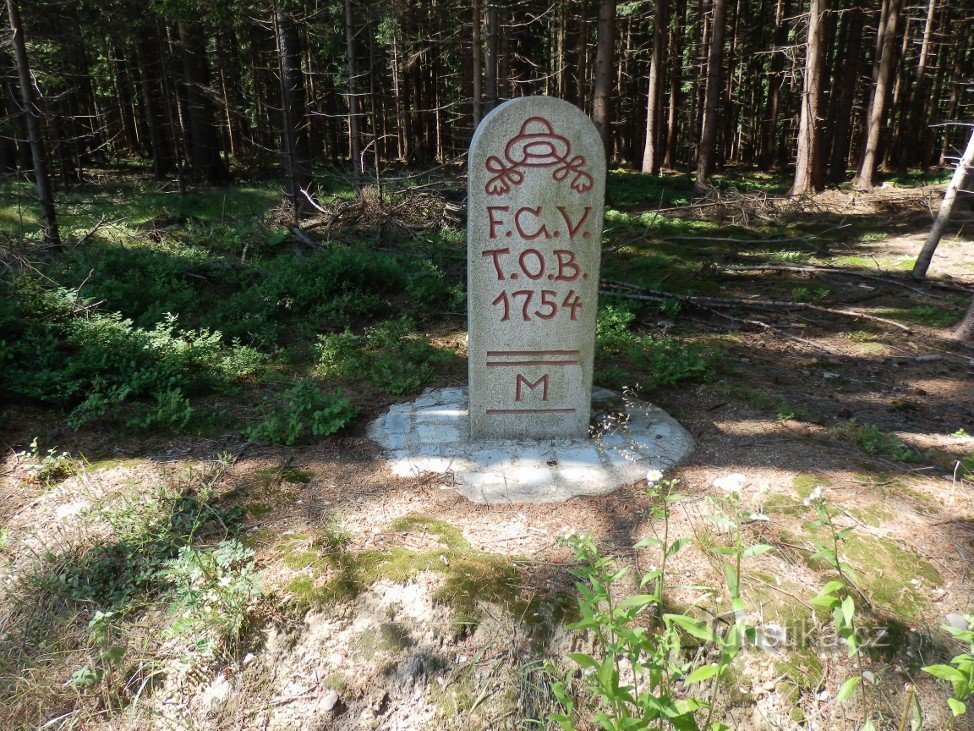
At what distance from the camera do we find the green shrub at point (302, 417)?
4.35 metres

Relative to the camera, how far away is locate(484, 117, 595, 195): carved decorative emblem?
3.75m

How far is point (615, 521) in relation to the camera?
3389mm

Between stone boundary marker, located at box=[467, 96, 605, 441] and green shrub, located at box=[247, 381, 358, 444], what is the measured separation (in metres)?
0.98

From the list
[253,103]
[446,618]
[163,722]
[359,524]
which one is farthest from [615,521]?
[253,103]

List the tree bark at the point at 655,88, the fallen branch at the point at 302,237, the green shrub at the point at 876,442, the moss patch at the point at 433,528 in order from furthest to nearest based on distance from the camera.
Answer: the tree bark at the point at 655,88 < the fallen branch at the point at 302,237 < the green shrub at the point at 876,442 < the moss patch at the point at 433,528

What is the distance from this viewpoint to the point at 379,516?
3.48 m

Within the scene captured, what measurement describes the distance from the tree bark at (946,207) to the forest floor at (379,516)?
1016mm

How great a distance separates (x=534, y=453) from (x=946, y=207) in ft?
21.6

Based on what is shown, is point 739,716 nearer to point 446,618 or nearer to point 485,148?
point 446,618

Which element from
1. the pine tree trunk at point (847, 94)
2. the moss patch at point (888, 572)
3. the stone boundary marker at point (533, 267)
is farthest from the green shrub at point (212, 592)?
the pine tree trunk at point (847, 94)

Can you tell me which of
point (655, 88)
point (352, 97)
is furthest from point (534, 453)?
point (655, 88)

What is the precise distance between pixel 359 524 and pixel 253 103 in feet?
79.3

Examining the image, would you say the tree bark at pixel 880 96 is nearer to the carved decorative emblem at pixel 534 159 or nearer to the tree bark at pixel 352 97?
the tree bark at pixel 352 97

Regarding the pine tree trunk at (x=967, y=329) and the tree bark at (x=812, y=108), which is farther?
the tree bark at (x=812, y=108)
